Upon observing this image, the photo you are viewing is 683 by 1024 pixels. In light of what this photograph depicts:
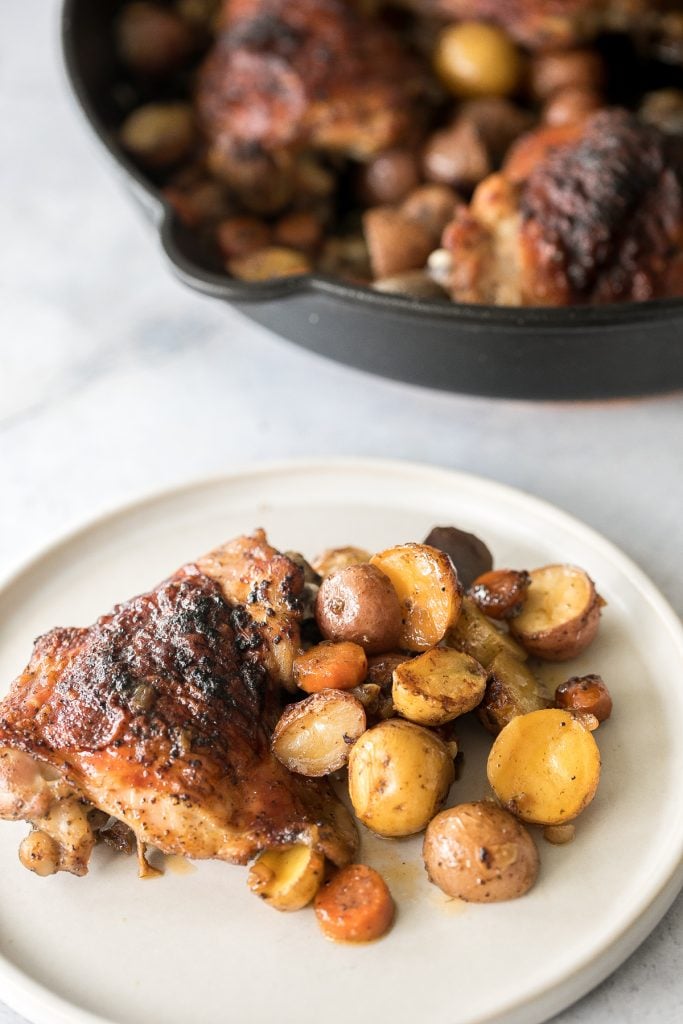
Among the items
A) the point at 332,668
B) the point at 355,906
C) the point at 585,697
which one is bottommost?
the point at 585,697

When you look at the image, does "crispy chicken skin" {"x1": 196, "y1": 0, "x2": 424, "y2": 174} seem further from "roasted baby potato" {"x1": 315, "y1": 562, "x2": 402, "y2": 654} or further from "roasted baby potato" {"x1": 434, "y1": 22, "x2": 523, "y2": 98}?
"roasted baby potato" {"x1": 315, "y1": 562, "x2": 402, "y2": 654}

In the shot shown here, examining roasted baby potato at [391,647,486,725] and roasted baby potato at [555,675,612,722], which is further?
roasted baby potato at [555,675,612,722]

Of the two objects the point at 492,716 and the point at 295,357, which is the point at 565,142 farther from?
the point at 492,716

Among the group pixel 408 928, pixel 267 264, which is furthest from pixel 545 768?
pixel 267 264

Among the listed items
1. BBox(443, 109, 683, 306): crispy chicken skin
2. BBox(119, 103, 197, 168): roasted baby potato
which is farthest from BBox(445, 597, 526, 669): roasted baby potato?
BBox(119, 103, 197, 168): roasted baby potato

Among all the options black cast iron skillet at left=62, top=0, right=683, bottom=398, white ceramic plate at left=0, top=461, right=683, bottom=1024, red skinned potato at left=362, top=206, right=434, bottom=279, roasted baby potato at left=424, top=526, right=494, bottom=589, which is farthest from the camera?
red skinned potato at left=362, top=206, right=434, bottom=279

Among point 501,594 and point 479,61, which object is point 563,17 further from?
point 501,594
